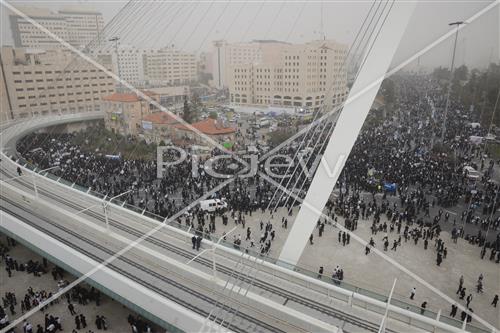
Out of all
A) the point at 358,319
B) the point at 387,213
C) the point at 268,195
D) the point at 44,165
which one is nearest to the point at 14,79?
the point at 44,165

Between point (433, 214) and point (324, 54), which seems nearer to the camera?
point (433, 214)

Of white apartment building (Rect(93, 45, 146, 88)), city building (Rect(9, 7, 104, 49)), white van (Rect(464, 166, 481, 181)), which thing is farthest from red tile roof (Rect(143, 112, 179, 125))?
white apartment building (Rect(93, 45, 146, 88))

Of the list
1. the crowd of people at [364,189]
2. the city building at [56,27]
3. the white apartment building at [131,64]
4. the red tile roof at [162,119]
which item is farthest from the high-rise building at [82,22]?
the crowd of people at [364,189]

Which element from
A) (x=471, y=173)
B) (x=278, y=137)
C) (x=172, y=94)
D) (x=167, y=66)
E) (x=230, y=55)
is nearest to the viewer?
(x=471, y=173)

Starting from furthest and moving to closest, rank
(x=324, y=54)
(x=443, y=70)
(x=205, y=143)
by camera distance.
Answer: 1. (x=443, y=70)
2. (x=324, y=54)
3. (x=205, y=143)

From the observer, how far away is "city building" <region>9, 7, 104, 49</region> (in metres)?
53.4

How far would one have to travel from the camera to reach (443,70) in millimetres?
84750

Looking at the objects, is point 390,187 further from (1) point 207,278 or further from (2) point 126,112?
(2) point 126,112

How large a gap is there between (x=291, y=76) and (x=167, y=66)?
26.9 m

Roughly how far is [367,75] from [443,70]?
91481 mm

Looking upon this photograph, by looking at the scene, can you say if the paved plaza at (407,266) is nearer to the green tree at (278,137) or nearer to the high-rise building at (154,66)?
the green tree at (278,137)

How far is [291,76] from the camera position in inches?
1340

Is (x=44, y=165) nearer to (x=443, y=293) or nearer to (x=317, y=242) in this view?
(x=317, y=242)

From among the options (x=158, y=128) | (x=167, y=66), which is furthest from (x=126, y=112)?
(x=167, y=66)
